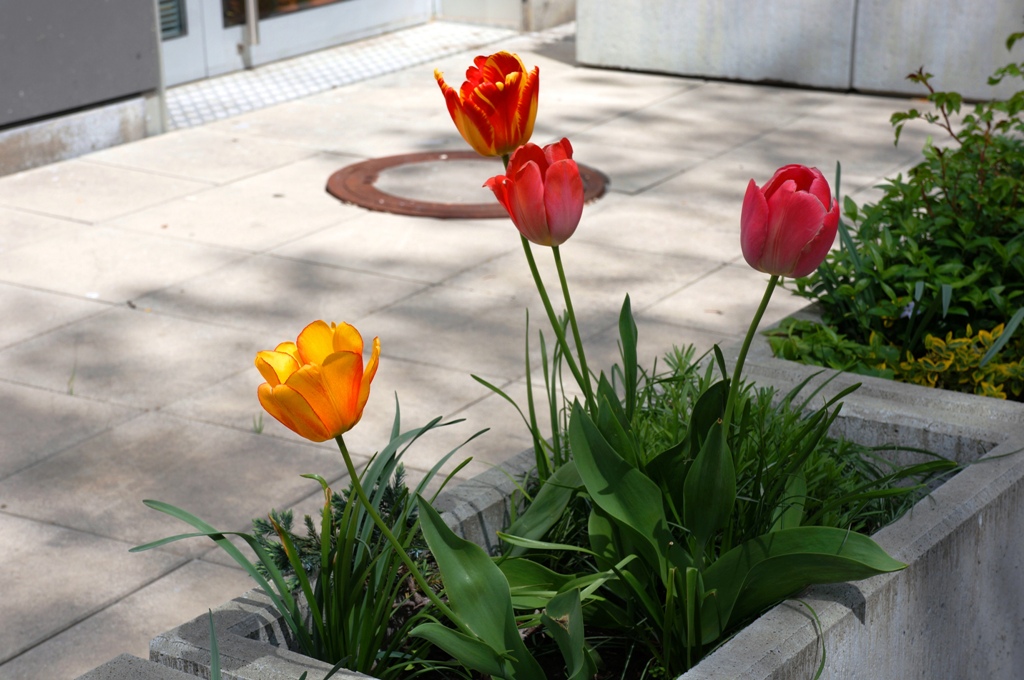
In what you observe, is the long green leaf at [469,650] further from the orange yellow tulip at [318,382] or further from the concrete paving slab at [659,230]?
the concrete paving slab at [659,230]

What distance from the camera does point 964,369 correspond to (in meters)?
3.18

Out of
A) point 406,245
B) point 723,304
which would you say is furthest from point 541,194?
point 406,245

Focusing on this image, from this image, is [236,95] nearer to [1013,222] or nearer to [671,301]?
[671,301]

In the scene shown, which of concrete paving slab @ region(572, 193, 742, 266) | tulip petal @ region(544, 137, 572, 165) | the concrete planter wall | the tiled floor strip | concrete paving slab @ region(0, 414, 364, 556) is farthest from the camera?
the concrete planter wall

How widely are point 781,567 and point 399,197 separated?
15.4 ft

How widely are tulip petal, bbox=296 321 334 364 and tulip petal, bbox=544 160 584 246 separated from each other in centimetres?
42

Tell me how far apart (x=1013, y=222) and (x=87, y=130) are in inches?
209

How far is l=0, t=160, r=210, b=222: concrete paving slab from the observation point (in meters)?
6.27

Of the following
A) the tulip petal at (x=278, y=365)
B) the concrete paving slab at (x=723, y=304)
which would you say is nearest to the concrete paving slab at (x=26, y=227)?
the concrete paving slab at (x=723, y=304)

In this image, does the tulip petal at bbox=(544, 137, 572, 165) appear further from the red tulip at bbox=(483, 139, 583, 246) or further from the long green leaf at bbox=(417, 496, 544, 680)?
the long green leaf at bbox=(417, 496, 544, 680)

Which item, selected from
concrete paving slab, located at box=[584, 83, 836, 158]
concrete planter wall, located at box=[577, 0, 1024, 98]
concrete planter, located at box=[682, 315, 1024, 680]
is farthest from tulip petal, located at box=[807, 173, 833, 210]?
concrete planter wall, located at box=[577, 0, 1024, 98]

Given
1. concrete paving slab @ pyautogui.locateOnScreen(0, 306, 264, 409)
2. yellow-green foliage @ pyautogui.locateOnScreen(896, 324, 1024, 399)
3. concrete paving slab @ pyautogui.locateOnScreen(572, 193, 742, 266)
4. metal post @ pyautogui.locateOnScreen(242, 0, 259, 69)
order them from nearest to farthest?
yellow-green foliage @ pyautogui.locateOnScreen(896, 324, 1024, 399) → concrete paving slab @ pyautogui.locateOnScreen(0, 306, 264, 409) → concrete paving slab @ pyautogui.locateOnScreen(572, 193, 742, 266) → metal post @ pyautogui.locateOnScreen(242, 0, 259, 69)

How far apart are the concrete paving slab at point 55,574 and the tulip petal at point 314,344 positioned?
4.90 feet

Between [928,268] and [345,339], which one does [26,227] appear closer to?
[928,268]
